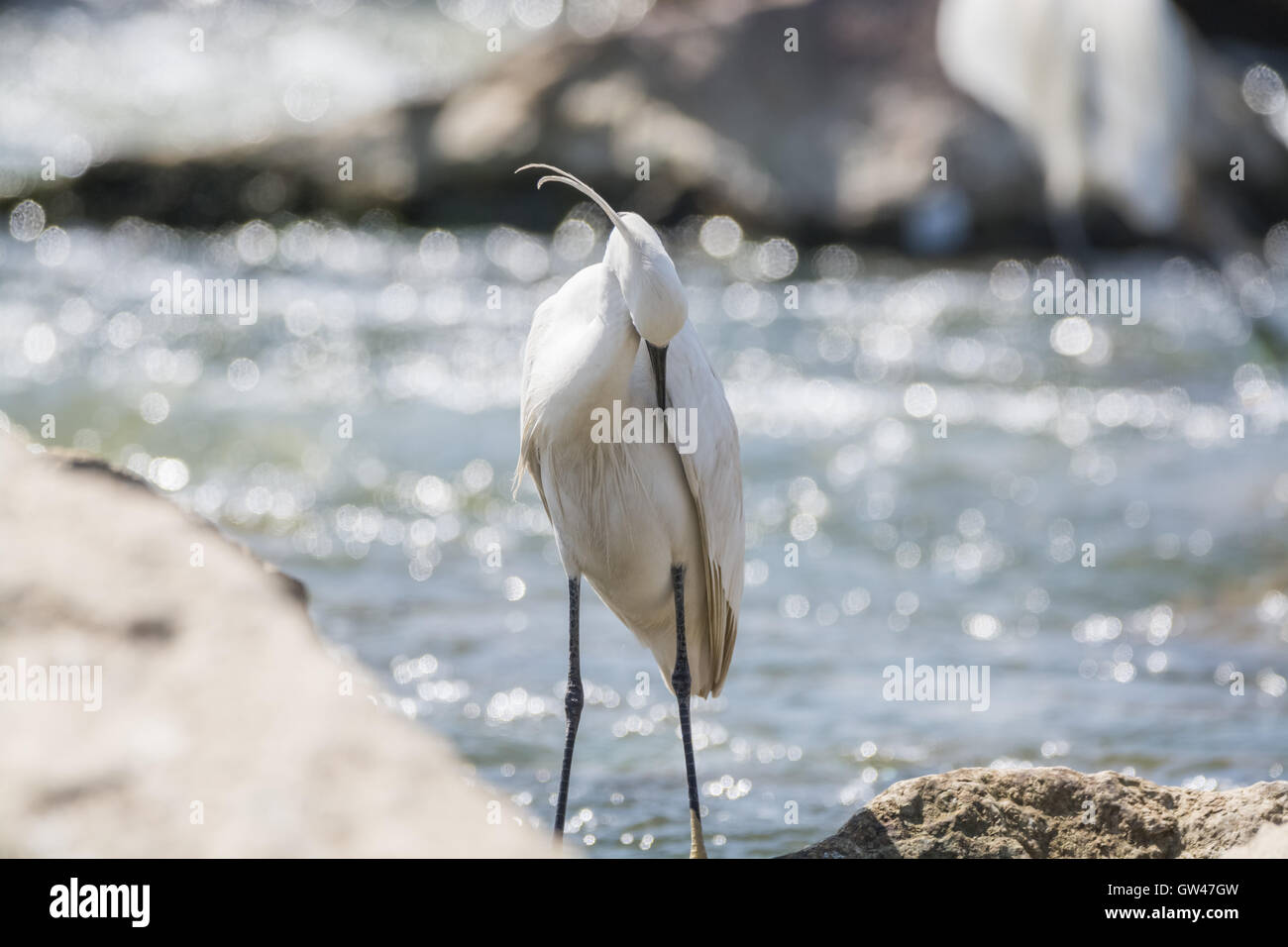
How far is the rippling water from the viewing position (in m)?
6.39

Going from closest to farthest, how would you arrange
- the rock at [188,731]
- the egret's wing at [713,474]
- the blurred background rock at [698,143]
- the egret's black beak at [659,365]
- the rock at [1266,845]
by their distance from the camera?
the rock at [188,731] → the rock at [1266,845] → the egret's black beak at [659,365] → the egret's wing at [713,474] → the blurred background rock at [698,143]

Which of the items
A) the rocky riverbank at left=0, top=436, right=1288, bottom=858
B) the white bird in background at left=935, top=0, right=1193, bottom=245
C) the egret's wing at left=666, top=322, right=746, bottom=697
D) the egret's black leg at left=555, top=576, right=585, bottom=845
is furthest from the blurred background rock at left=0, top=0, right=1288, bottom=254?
the rocky riverbank at left=0, top=436, right=1288, bottom=858

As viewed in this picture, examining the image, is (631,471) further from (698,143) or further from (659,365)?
(698,143)

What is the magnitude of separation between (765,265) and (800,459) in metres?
6.13

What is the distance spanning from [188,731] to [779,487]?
302 inches

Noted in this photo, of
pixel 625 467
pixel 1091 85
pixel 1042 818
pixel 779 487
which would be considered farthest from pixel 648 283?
pixel 779 487

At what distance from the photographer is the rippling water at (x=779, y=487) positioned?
6.39 m

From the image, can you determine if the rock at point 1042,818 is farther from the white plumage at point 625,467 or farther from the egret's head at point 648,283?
the egret's head at point 648,283

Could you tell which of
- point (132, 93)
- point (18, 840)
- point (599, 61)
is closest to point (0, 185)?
point (132, 93)

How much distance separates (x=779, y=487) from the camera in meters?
10.2

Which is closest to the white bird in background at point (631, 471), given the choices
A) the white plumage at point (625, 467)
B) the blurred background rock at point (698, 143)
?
the white plumage at point (625, 467)

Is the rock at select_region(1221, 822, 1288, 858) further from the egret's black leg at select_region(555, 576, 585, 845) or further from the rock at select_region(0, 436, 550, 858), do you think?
the egret's black leg at select_region(555, 576, 585, 845)

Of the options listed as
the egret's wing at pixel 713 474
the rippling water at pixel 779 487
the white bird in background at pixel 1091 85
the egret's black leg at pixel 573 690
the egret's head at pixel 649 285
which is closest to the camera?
the egret's head at pixel 649 285

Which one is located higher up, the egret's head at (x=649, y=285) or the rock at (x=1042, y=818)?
the egret's head at (x=649, y=285)
